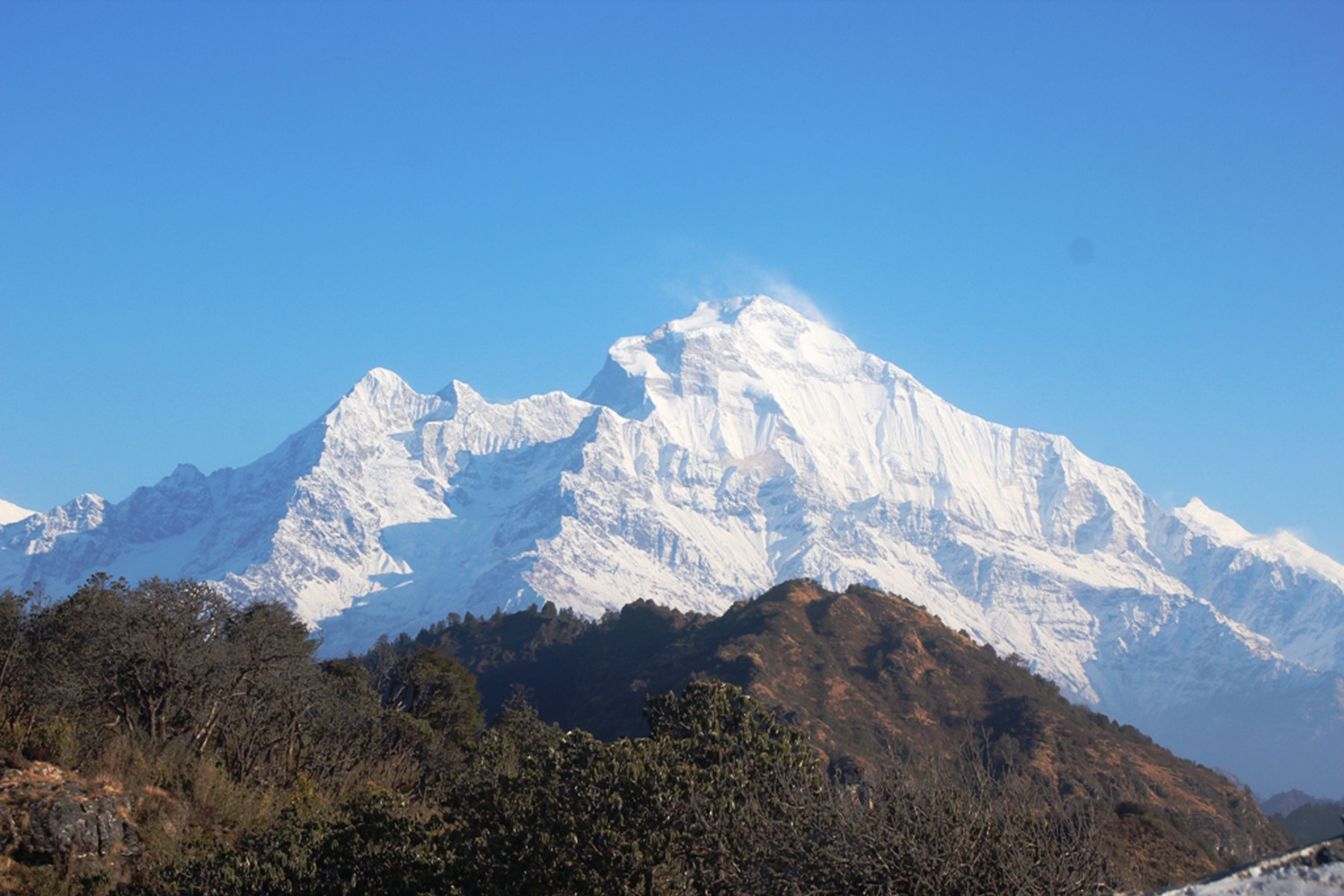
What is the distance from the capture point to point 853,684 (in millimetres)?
100000

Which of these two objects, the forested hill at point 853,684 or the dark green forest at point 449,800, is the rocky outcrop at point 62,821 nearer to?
the dark green forest at point 449,800

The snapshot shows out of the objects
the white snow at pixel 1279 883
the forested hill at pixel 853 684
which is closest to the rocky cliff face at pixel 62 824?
the white snow at pixel 1279 883

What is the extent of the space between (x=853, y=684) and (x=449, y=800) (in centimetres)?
8596

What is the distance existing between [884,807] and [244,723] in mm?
21177

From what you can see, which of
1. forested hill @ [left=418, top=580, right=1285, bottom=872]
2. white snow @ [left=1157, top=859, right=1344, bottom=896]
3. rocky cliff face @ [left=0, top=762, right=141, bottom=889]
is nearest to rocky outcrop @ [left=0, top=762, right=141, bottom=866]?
rocky cliff face @ [left=0, top=762, right=141, bottom=889]

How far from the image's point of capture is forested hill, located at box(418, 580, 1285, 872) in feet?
261

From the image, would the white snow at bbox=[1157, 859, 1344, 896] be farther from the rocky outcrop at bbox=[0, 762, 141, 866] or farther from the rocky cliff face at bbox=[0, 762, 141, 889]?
the rocky outcrop at bbox=[0, 762, 141, 866]

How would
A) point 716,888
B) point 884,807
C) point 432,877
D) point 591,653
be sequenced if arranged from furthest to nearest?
1. point 591,653
2. point 432,877
3. point 716,888
4. point 884,807

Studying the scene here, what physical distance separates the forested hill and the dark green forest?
42.2m

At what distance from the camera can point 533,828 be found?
14758mm

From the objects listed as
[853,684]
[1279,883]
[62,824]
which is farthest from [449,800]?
[853,684]

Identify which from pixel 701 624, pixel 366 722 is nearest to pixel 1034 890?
pixel 366 722

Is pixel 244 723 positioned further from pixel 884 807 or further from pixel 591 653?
pixel 591 653

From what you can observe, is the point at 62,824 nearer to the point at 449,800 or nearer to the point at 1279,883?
the point at 449,800
